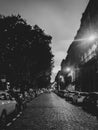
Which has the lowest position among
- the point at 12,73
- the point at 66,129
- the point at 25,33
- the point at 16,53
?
the point at 66,129

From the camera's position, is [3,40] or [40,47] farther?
[40,47]

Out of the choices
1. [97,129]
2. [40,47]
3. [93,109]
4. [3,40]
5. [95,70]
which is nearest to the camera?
[97,129]

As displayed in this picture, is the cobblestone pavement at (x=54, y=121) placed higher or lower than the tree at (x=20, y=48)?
lower

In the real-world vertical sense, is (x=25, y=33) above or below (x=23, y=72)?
above

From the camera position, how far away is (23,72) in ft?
162

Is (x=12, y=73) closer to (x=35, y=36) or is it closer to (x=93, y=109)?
(x=35, y=36)

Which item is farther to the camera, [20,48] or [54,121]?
[20,48]

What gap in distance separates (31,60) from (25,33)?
20.8 ft

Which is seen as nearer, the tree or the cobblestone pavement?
the cobblestone pavement

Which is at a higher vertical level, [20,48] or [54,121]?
[20,48]

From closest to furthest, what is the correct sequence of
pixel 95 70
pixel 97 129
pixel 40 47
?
1. pixel 97 129
2. pixel 95 70
3. pixel 40 47

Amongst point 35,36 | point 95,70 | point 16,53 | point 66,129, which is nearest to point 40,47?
point 35,36

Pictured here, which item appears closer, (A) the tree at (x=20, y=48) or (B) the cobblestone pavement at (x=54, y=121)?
(B) the cobblestone pavement at (x=54, y=121)

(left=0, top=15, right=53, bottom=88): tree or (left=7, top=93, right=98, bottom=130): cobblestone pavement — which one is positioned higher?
(left=0, top=15, right=53, bottom=88): tree
